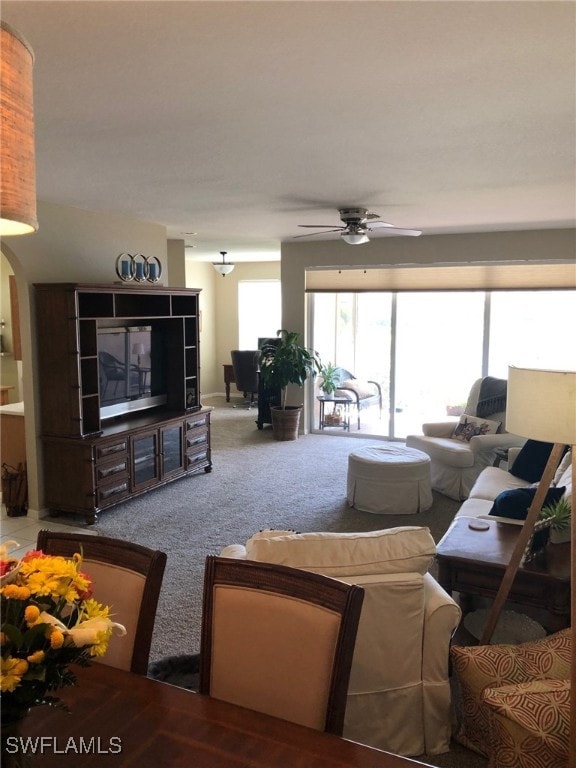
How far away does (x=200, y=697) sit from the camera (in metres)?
1.48

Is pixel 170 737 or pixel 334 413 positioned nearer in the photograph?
pixel 170 737

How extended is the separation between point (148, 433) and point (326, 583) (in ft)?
13.0

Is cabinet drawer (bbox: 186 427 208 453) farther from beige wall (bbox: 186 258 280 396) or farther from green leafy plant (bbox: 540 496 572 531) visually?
beige wall (bbox: 186 258 280 396)

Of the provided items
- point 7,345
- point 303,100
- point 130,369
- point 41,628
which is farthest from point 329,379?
point 41,628

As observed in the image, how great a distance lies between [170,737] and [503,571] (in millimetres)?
1864

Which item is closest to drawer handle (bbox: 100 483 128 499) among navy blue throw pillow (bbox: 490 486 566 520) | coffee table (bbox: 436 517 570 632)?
coffee table (bbox: 436 517 570 632)

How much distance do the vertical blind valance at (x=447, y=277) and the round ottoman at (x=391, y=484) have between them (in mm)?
2897

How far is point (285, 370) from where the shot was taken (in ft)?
25.2

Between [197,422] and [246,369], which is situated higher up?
[246,369]

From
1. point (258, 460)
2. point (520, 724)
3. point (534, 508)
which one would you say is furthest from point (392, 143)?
point (258, 460)

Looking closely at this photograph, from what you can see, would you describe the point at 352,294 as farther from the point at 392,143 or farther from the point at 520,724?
the point at 520,724

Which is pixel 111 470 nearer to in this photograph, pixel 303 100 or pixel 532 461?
pixel 532 461

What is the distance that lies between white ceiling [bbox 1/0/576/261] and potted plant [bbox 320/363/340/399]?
376 cm

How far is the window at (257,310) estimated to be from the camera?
1083cm
